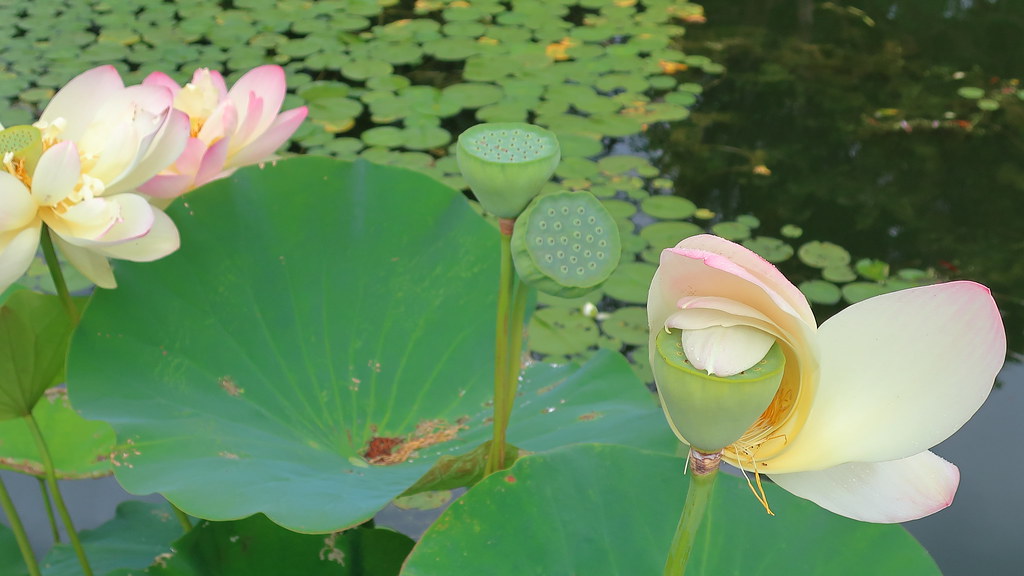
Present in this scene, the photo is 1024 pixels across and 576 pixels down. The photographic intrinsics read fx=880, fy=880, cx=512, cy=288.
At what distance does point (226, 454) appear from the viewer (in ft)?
2.45

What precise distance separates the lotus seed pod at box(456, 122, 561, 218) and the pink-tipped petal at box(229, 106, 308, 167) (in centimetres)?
29

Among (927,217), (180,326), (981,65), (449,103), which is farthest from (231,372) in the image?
(981,65)

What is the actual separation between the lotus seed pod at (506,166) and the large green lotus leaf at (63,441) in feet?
2.29

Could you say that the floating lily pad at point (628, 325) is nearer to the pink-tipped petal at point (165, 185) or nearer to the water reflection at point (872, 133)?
the water reflection at point (872, 133)

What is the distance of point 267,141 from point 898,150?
6.57 feet

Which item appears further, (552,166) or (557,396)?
(557,396)

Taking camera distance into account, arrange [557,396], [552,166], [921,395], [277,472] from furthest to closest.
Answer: [557,396]
[277,472]
[552,166]
[921,395]

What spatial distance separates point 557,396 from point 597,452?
1.01 feet

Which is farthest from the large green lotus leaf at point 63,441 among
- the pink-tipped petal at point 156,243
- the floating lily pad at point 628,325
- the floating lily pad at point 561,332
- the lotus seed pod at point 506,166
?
the floating lily pad at point 628,325

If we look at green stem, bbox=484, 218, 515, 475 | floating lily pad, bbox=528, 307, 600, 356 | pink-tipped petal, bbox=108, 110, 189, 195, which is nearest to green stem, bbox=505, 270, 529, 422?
green stem, bbox=484, 218, 515, 475

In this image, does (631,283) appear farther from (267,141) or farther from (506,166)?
(506,166)

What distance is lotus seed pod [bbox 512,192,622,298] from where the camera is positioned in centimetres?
54

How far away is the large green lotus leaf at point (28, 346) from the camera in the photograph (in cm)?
73

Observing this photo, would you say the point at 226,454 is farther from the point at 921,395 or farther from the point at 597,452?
the point at 921,395
